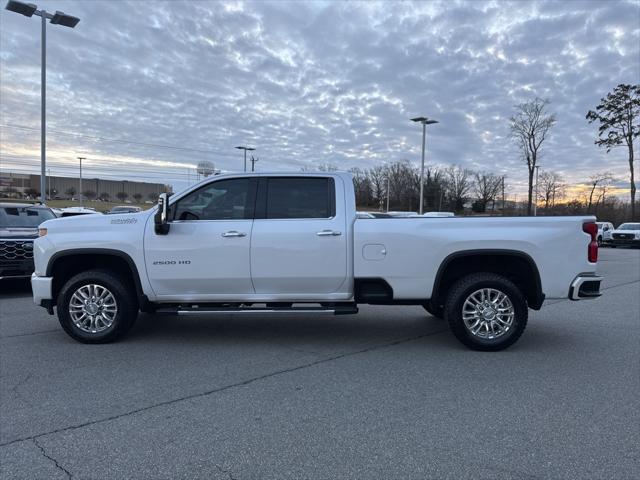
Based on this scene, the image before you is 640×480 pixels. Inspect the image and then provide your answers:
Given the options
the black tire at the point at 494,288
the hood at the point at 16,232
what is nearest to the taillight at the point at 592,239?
the black tire at the point at 494,288

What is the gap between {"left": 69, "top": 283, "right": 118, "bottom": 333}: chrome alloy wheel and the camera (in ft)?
18.7

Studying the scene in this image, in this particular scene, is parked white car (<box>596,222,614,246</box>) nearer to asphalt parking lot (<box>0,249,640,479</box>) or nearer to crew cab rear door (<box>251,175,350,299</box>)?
asphalt parking lot (<box>0,249,640,479</box>)

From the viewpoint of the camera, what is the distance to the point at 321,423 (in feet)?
12.0

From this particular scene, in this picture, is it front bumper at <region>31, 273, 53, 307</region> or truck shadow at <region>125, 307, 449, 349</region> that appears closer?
front bumper at <region>31, 273, 53, 307</region>

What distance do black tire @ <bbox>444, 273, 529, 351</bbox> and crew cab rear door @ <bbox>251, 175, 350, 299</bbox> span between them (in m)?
1.30

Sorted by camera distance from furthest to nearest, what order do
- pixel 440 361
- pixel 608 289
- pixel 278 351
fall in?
pixel 608 289
pixel 278 351
pixel 440 361

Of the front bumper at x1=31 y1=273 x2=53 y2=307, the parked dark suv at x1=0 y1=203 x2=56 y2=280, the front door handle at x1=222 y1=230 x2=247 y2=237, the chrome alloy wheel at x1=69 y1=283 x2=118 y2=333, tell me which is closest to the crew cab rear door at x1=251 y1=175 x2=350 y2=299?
the front door handle at x1=222 y1=230 x2=247 y2=237

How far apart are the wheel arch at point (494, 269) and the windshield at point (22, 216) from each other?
860cm

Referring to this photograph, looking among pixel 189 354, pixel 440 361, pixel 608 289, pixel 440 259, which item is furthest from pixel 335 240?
pixel 608 289

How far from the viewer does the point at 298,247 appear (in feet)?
18.1

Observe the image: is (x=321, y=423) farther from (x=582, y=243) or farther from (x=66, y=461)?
(x=582, y=243)

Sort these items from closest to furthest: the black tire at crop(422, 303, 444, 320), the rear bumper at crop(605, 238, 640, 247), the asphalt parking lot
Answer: the asphalt parking lot
the black tire at crop(422, 303, 444, 320)
the rear bumper at crop(605, 238, 640, 247)

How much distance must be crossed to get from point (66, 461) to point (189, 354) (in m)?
2.33

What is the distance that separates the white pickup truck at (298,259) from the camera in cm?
548
